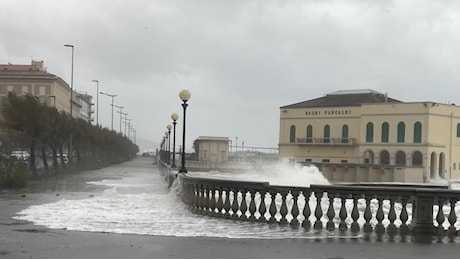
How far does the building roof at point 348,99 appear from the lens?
309ft

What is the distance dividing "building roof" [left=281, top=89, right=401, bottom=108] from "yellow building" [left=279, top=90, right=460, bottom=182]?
16 centimetres

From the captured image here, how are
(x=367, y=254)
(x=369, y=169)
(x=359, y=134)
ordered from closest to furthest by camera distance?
1. (x=367, y=254)
2. (x=369, y=169)
3. (x=359, y=134)

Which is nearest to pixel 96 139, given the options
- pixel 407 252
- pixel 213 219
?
pixel 213 219

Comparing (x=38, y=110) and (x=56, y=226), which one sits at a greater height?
(x=38, y=110)

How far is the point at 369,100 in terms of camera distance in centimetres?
9538

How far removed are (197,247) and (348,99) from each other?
3572 inches

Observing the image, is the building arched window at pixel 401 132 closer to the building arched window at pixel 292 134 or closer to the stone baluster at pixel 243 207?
the building arched window at pixel 292 134

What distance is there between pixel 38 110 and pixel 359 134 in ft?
208

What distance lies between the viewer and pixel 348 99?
3829 inches

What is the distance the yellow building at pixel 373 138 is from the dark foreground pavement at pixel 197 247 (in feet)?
229

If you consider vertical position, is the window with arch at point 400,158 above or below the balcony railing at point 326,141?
below

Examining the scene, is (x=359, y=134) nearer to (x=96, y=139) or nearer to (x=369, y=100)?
(x=369, y=100)

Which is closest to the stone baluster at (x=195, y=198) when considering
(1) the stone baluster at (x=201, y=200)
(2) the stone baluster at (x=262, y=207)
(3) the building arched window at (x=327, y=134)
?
(1) the stone baluster at (x=201, y=200)

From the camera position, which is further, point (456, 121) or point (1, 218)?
point (456, 121)
